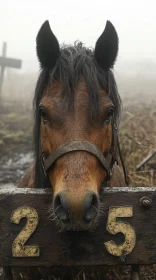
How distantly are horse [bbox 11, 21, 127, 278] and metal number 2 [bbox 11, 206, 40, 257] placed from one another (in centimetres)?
16

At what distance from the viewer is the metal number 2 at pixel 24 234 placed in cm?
195

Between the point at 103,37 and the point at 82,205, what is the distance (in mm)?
1510

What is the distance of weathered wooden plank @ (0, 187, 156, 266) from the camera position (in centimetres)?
197

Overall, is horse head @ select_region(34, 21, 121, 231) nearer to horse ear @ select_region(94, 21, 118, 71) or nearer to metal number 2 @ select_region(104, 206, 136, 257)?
horse ear @ select_region(94, 21, 118, 71)

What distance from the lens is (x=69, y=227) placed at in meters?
1.76

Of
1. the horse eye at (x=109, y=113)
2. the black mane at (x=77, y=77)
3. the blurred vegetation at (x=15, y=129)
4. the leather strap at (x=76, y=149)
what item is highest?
the black mane at (x=77, y=77)

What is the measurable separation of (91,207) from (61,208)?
18cm

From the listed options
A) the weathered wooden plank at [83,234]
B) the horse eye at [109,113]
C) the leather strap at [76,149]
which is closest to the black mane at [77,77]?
the horse eye at [109,113]

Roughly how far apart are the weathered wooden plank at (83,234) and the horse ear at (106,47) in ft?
3.78

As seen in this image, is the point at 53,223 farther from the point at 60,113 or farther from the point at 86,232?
the point at 60,113

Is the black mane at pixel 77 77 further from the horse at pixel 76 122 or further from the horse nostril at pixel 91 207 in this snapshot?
the horse nostril at pixel 91 207

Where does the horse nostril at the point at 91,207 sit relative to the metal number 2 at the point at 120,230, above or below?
above

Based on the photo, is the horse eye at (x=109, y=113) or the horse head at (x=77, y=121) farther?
the horse eye at (x=109, y=113)

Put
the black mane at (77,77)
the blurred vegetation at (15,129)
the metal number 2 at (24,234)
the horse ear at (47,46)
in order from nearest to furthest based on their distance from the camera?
the metal number 2 at (24,234) → the black mane at (77,77) → the horse ear at (47,46) → the blurred vegetation at (15,129)
